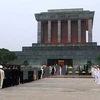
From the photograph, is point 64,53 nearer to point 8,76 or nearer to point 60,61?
point 60,61

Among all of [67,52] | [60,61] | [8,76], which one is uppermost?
[67,52]

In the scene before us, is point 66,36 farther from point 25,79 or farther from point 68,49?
point 25,79

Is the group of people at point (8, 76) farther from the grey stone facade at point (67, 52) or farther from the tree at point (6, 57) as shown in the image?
the grey stone facade at point (67, 52)

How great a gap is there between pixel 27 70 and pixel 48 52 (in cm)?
3432

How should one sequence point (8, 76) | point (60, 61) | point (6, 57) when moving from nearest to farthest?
point (8, 76) → point (6, 57) → point (60, 61)

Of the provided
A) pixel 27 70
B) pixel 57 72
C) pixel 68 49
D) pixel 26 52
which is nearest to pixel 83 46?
pixel 68 49

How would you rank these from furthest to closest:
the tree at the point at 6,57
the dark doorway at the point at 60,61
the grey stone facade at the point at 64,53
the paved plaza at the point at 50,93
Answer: the dark doorway at the point at 60,61 < the grey stone facade at the point at 64,53 < the tree at the point at 6,57 < the paved plaza at the point at 50,93

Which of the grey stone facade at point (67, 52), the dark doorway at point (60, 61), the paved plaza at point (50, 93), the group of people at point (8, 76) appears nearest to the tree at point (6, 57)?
the grey stone facade at point (67, 52)

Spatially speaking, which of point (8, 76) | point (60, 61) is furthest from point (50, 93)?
point (60, 61)

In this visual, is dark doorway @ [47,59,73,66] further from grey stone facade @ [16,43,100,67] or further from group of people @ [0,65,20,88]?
group of people @ [0,65,20,88]

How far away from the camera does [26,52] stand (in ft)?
203

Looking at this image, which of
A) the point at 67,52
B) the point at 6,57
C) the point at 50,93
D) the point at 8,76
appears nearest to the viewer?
the point at 50,93

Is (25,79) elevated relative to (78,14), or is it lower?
lower

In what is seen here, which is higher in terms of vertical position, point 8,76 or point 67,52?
point 67,52
